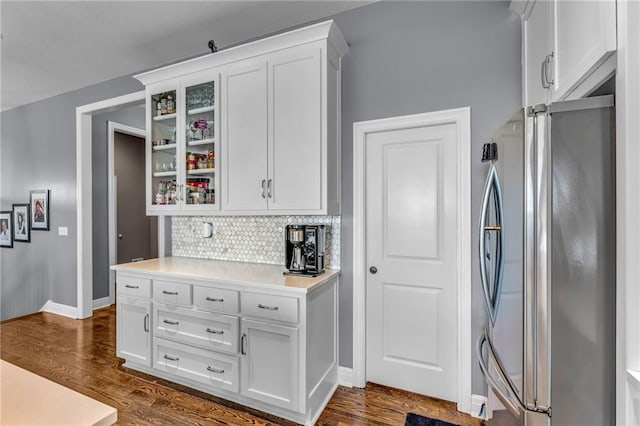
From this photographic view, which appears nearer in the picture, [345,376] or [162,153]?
[345,376]

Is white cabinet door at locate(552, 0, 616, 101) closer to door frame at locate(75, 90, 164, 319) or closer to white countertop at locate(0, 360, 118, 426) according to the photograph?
white countertop at locate(0, 360, 118, 426)

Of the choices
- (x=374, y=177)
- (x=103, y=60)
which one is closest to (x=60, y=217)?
(x=103, y=60)

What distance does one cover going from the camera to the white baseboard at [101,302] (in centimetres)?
431

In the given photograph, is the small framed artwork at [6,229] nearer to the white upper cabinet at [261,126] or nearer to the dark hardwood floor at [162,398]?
the dark hardwood floor at [162,398]

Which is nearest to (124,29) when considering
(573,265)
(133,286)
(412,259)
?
(133,286)

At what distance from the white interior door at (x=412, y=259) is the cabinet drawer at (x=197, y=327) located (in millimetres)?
1034

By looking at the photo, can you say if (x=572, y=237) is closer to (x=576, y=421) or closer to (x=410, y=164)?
(x=576, y=421)

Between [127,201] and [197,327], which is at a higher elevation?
[127,201]

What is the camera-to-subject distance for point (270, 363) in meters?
2.02

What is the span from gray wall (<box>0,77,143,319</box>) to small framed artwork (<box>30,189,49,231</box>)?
0.09 metres

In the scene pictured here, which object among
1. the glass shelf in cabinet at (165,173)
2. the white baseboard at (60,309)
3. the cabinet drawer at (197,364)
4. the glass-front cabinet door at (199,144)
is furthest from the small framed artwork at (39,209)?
the cabinet drawer at (197,364)

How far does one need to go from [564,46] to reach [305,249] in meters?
1.79

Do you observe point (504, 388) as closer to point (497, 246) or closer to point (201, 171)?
point (497, 246)

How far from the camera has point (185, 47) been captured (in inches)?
117
